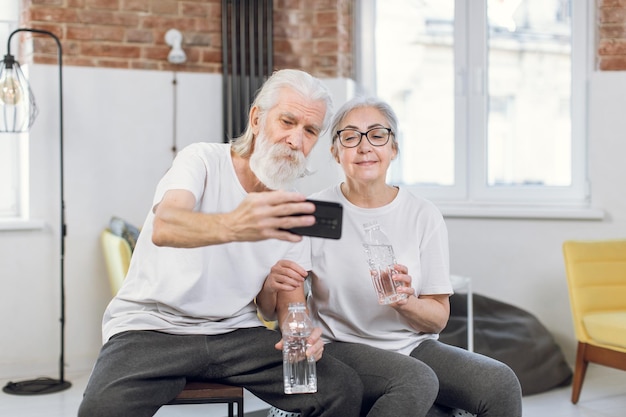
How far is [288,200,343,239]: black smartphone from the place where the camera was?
1.82 m

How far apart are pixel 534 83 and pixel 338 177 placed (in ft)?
4.11

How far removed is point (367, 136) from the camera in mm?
2363

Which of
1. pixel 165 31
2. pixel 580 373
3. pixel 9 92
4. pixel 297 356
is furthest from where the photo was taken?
pixel 165 31

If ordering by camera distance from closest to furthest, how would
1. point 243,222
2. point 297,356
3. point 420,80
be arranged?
point 243,222
point 297,356
point 420,80

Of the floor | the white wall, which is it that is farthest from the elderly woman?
the white wall

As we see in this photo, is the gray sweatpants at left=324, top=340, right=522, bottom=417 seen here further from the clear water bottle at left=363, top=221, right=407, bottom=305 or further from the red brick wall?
the red brick wall

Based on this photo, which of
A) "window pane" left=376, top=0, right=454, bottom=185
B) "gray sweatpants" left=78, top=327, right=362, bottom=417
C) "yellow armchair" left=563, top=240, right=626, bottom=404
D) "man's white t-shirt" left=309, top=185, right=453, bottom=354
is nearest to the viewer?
"gray sweatpants" left=78, top=327, right=362, bottom=417

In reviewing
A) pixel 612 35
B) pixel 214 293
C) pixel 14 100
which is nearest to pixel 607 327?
pixel 612 35

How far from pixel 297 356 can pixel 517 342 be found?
2.36 m

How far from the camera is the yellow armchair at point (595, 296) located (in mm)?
3736

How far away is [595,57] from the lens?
4.54 m

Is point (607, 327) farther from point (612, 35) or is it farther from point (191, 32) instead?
point (191, 32)

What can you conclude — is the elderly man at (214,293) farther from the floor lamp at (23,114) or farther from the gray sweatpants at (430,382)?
the floor lamp at (23,114)

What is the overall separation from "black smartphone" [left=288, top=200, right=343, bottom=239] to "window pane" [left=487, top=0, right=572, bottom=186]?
3.18m
